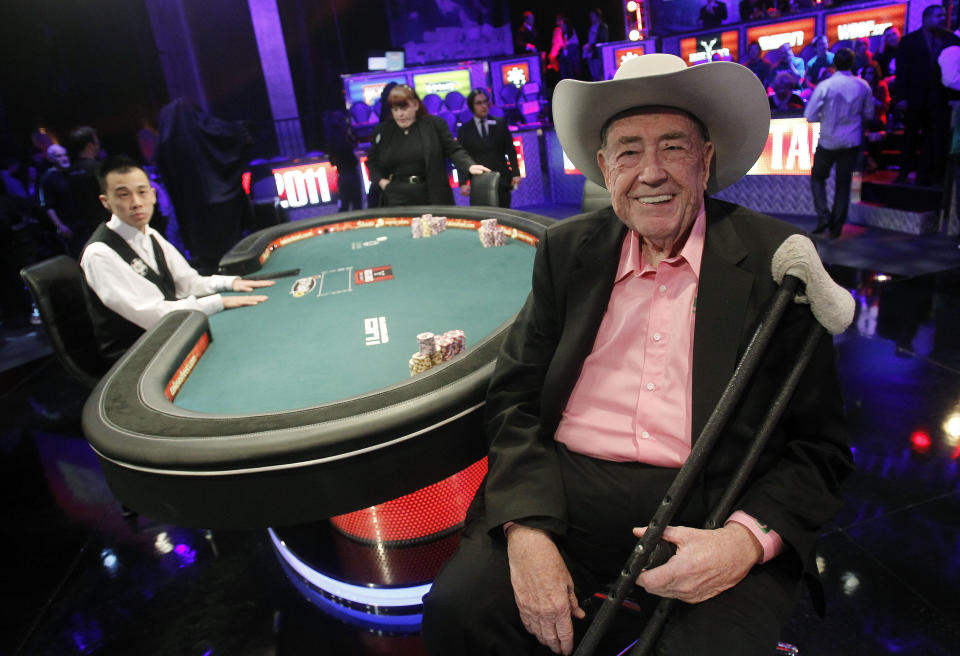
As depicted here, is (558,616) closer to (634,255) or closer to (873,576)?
(634,255)

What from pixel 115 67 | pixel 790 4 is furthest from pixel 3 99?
pixel 790 4

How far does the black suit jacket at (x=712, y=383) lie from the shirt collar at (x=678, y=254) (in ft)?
0.06

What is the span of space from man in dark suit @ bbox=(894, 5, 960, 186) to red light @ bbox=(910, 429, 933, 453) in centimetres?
423

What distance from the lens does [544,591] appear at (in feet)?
3.74

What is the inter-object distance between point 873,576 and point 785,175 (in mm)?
5748

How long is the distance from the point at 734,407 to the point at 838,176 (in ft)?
18.2

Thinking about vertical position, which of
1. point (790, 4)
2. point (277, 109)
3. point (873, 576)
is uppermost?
point (790, 4)

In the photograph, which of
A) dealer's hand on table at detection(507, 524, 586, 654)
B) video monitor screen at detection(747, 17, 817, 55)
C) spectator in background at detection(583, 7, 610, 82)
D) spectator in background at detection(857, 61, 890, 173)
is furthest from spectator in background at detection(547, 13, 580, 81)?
dealer's hand on table at detection(507, 524, 586, 654)

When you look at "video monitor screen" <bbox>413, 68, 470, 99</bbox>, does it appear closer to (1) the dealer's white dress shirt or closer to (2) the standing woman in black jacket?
(2) the standing woman in black jacket

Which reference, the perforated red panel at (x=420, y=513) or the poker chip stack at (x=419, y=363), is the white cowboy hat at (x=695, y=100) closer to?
the poker chip stack at (x=419, y=363)

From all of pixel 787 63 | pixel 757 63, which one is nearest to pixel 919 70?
pixel 757 63

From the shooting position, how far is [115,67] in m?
9.06

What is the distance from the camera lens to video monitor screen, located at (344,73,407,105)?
929cm

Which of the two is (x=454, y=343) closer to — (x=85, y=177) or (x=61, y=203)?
(x=85, y=177)
